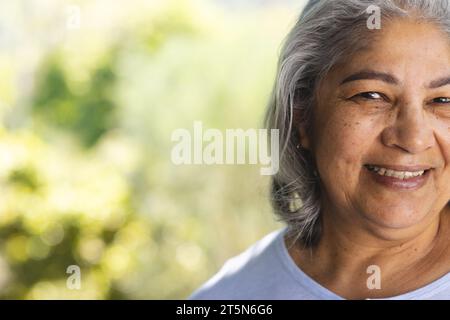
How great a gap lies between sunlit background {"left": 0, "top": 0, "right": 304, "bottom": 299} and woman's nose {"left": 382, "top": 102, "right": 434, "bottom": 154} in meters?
3.02

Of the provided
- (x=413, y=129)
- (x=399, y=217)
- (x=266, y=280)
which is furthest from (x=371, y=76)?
(x=266, y=280)

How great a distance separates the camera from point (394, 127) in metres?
1.30

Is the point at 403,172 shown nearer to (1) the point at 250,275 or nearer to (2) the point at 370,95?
(2) the point at 370,95

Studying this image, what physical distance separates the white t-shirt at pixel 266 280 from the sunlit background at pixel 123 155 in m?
2.65

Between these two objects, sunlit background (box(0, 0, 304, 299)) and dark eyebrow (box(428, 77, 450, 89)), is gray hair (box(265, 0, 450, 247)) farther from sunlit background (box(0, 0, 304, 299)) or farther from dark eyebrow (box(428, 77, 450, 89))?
sunlit background (box(0, 0, 304, 299))

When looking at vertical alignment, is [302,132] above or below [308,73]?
below

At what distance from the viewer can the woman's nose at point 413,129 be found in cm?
127

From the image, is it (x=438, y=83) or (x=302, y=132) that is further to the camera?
(x=302, y=132)

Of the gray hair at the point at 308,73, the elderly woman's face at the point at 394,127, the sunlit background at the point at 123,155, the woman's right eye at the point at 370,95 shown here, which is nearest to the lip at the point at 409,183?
the elderly woman's face at the point at 394,127

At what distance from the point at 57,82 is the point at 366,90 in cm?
692

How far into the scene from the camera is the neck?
1391 millimetres

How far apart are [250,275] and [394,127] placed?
499 mm

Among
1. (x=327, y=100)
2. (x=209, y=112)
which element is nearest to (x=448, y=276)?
(x=327, y=100)
